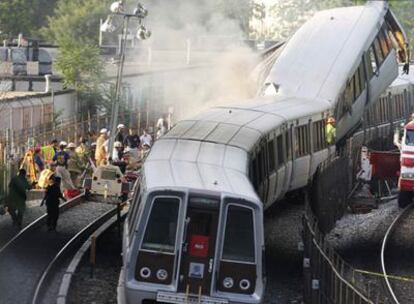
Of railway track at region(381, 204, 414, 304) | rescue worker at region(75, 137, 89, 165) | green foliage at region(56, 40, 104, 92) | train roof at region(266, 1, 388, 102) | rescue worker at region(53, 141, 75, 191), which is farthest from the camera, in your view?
green foliage at region(56, 40, 104, 92)

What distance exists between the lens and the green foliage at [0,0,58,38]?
63.5 m

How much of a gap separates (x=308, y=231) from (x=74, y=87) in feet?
84.4

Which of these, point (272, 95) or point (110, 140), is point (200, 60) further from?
point (272, 95)

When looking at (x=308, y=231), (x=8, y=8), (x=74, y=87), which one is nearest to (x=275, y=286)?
(x=308, y=231)

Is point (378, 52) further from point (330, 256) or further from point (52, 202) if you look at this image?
point (330, 256)

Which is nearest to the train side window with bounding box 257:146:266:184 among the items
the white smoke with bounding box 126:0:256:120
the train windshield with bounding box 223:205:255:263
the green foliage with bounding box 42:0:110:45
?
the train windshield with bounding box 223:205:255:263

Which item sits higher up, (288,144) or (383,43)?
(383,43)

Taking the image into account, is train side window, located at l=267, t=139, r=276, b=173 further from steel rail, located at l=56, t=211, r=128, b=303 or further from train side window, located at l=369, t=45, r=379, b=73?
train side window, located at l=369, t=45, r=379, b=73

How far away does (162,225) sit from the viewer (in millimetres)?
11914

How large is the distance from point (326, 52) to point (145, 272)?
547 inches

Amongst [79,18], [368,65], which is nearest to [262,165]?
[368,65]

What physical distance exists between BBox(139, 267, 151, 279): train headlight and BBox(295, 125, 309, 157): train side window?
8.87 m

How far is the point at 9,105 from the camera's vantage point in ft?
94.8

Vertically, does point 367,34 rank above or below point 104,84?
above
